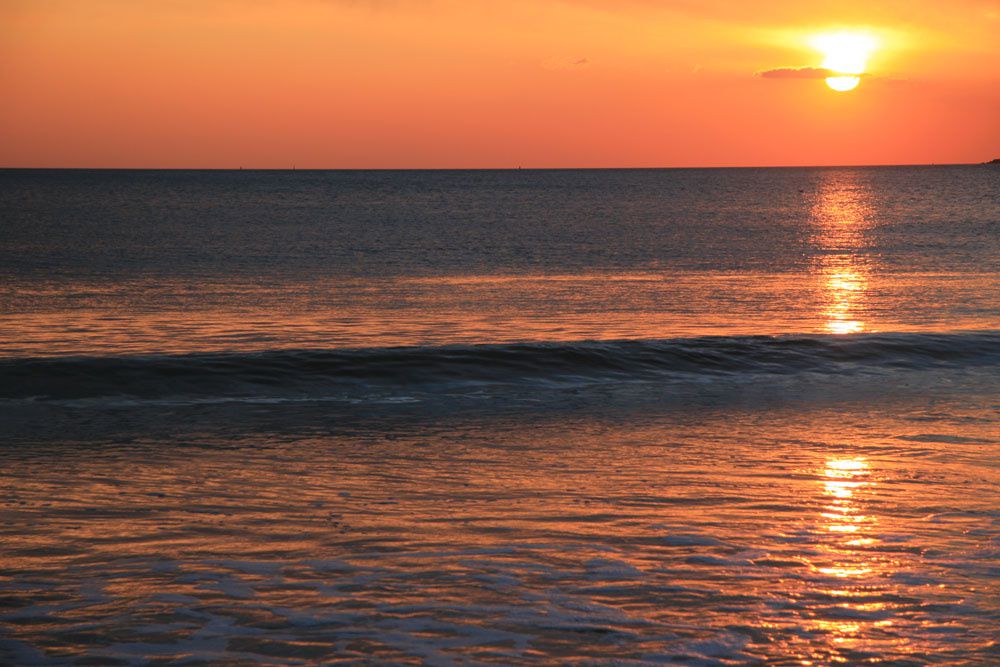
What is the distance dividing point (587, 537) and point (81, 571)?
350 centimetres

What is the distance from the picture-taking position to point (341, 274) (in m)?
36.7

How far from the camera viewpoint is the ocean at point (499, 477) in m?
6.00

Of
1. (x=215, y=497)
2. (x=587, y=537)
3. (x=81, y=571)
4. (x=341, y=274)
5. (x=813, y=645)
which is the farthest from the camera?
(x=341, y=274)

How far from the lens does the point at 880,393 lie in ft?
50.2

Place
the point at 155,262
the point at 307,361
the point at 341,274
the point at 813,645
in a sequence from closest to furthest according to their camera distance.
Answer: the point at 813,645, the point at 307,361, the point at 341,274, the point at 155,262

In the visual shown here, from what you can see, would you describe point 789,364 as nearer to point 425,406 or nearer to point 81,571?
point 425,406

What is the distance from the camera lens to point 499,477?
32.2 ft

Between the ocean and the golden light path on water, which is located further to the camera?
the golden light path on water

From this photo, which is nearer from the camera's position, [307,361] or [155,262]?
[307,361]

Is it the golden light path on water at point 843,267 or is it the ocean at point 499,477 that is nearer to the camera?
the ocean at point 499,477

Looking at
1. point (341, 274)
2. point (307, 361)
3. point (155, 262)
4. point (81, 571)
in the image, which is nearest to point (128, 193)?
point (155, 262)

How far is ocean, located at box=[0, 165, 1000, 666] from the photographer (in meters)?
6.00

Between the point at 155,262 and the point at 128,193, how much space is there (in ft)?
313

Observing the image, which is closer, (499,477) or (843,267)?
(499,477)
